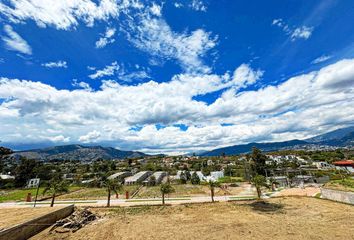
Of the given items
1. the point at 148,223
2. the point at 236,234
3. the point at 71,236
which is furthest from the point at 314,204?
the point at 71,236

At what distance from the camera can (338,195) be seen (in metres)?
35.1

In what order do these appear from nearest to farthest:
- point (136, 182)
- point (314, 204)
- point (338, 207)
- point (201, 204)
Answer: point (338, 207)
point (314, 204)
point (201, 204)
point (136, 182)

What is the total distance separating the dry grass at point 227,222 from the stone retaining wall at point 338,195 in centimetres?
159

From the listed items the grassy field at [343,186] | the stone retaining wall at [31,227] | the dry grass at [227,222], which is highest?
the grassy field at [343,186]

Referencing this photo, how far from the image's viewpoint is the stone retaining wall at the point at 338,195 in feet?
107

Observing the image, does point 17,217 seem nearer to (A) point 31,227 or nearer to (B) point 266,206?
(A) point 31,227

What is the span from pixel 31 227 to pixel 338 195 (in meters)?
45.3

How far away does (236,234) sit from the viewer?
21.3 meters

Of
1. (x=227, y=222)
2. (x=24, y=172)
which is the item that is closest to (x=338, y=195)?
(x=227, y=222)

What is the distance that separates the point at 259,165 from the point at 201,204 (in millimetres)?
53249

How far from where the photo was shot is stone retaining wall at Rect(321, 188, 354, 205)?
32688 mm

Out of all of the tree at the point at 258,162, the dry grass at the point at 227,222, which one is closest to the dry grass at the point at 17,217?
the dry grass at the point at 227,222

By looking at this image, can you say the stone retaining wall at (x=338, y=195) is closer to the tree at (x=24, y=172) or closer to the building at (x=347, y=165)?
the building at (x=347, y=165)

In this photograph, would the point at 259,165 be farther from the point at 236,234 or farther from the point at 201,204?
the point at 236,234
